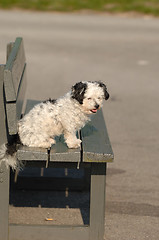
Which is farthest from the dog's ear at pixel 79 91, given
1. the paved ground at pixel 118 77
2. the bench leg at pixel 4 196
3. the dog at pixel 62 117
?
the paved ground at pixel 118 77

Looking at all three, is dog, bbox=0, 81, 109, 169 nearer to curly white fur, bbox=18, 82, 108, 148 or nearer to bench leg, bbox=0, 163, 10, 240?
curly white fur, bbox=18, 82, 108, 148

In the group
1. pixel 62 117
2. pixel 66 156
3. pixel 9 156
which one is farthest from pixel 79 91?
pixel 9 156

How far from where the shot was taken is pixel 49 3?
850 inches

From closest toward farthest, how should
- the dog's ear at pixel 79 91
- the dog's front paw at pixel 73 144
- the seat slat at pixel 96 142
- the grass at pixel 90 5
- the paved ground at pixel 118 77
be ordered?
the seat slat at pixel 96 142
the dog's front paw at pixel 73 144
the dog's ear at pixel 79 91
the paved ground at pixel 118 77
the grass at pixel 90 5

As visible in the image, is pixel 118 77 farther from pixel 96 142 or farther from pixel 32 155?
pixel 32 155

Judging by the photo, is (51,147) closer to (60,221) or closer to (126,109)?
(60,221)

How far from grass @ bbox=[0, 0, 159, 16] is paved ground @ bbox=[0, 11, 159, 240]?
1097 mm

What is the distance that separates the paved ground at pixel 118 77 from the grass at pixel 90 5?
1.10 m

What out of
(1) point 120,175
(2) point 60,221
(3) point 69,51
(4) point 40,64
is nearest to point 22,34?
(3) point 69,51

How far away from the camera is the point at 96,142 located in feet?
17.6

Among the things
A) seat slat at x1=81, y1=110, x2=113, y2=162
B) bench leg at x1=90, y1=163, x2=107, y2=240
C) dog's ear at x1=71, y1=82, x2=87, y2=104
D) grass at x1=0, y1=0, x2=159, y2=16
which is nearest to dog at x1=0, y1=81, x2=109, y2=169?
dog's ear at x1=71, y1=82, x2=87, y2=104

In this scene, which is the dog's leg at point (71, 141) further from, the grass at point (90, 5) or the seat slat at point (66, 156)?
the grass at point (90, 5)

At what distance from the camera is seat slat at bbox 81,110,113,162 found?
488 cm

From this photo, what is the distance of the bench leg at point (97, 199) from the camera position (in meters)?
4.96
